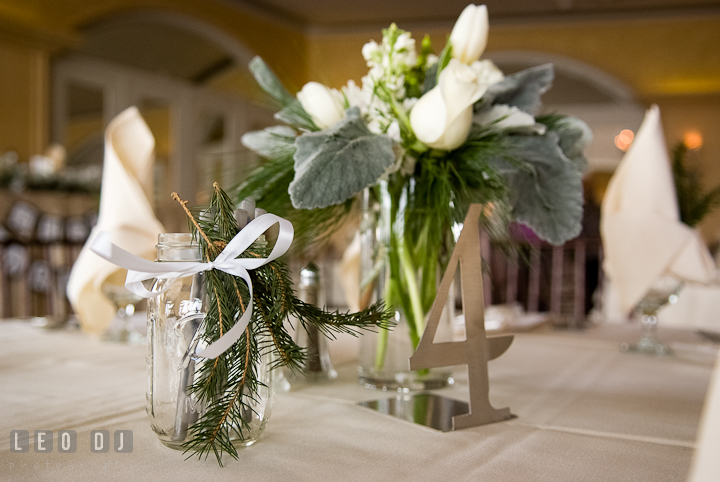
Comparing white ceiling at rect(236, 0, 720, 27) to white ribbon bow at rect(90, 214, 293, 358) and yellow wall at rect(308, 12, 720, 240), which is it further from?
white ribbon bow at rect(90, 214, 293, 358)

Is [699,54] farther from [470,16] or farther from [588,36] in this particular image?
[470,16]

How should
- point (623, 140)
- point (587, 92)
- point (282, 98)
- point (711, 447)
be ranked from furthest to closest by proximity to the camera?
point (623, 140), point (587, 92), point (282, 98), point (711, 447)

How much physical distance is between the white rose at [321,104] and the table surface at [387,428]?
0.30 metres

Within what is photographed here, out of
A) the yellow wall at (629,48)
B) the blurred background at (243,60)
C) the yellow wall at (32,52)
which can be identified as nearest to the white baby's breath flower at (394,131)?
the yellow wall at (32,52)

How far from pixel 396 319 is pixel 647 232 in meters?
0.59

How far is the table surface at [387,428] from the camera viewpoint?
0.43 meters

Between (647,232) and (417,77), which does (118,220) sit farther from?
(647,232)

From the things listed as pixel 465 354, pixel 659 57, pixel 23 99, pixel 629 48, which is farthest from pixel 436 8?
pixel 465 354

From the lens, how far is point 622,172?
1.10m

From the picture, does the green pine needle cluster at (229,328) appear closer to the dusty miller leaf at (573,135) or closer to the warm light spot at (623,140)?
the dusty miller leaf at (573,135)

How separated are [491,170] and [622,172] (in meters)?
0.58

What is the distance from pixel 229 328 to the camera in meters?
0.43

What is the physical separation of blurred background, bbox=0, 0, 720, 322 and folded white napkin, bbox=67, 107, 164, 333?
4.45m

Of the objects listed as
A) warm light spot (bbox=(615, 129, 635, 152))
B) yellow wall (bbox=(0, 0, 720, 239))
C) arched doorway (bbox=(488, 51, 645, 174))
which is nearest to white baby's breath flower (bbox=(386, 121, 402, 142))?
yellow wall (bbox=(0, 0, 720, 239))
